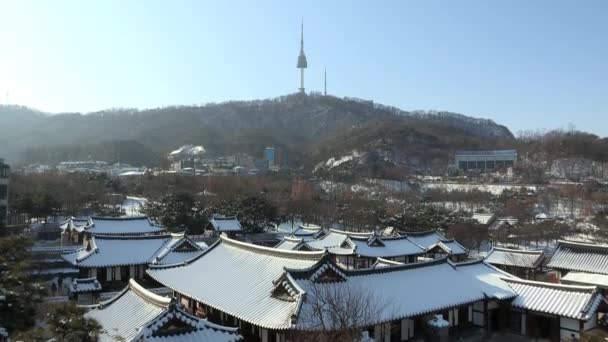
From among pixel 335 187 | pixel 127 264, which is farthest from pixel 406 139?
pixel 127 264

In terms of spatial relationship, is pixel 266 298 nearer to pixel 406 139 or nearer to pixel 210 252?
pixel 210 252

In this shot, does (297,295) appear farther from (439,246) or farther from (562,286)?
(439,246)

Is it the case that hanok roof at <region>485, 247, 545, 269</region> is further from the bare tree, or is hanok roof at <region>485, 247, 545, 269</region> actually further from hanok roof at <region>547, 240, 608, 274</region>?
the bare tree

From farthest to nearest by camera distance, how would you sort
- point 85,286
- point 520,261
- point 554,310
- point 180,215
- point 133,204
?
1. point 133,204
2. point 180,215
3. point 520,261
4. point 85,286
5. point 554,310

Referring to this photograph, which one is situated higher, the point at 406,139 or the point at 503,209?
the point at 406,139

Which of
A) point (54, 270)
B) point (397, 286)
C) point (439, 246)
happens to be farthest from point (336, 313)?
point (439, 246)

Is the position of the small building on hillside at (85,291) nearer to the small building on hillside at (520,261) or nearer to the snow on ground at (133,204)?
the small building on hillside at (520,261)
